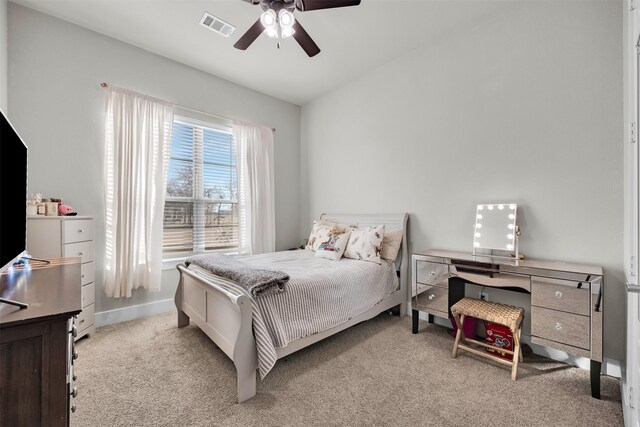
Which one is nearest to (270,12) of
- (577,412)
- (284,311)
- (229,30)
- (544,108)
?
(229,30)

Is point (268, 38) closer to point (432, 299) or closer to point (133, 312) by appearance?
point (432, 299)

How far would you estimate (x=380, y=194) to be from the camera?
335cm

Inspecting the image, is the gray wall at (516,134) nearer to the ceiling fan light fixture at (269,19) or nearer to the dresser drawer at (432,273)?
the dresser drawer at (432,273)

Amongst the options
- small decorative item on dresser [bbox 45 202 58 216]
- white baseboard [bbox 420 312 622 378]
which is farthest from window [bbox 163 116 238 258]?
white baseboard [bbox 420 312 622 378]

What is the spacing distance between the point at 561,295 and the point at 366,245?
1.58 meters

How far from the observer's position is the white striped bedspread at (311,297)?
5.80ft

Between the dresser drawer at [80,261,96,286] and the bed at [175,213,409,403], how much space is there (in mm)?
749

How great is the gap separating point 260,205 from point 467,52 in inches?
119

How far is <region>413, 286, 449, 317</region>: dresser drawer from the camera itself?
243 cm

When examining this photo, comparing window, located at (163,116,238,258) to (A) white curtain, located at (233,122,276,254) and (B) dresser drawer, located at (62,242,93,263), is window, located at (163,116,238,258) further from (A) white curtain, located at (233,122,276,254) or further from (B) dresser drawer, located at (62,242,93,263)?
(B) dresser drawer, located at (62,242,93,263)

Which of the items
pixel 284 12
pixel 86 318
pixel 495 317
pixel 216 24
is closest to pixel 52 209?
pixel 86 318

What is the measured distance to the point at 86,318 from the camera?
2.42m

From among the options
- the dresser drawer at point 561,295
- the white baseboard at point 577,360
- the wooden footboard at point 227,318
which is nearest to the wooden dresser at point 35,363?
the wooden footboard at point 227,318

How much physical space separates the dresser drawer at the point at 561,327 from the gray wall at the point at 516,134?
433mm
